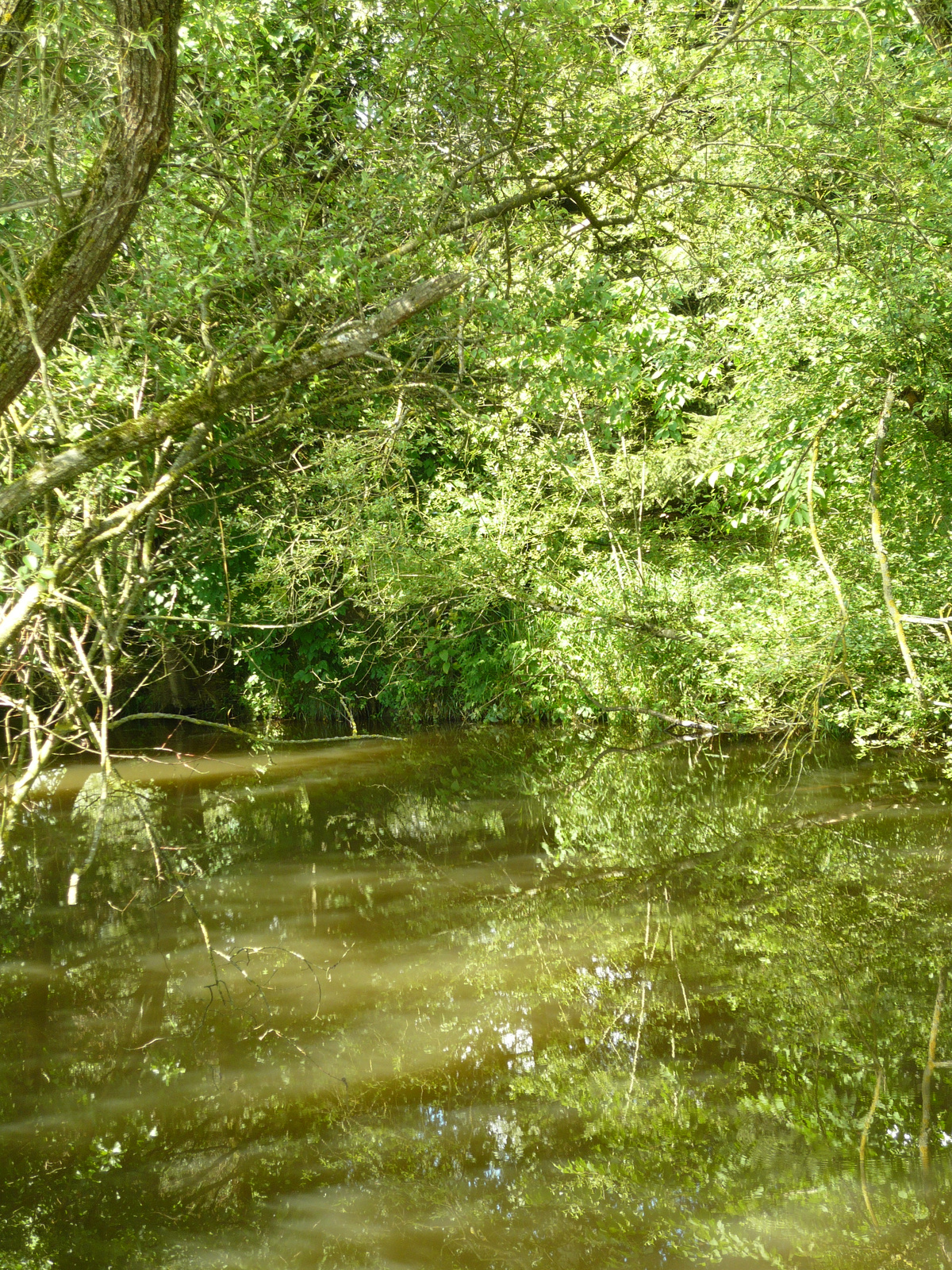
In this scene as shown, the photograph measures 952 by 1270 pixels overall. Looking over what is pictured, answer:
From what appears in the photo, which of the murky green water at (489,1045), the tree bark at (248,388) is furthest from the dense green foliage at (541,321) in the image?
the murky green water at (489,1045)

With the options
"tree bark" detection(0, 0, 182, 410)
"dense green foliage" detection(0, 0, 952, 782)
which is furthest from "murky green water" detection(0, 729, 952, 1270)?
"tree bark" detection(0, 0, 182, 410)

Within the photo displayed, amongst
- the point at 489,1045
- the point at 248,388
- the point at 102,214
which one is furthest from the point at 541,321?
the point at 489,1045

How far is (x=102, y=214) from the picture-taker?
3.60 meters

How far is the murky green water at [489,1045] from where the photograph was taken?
9.02 ft

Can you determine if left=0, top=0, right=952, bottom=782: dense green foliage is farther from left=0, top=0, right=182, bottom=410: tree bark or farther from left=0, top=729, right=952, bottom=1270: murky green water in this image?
left=0, top=729, right=952, bottom=1270: murky green water

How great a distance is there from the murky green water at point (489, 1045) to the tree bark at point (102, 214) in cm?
165

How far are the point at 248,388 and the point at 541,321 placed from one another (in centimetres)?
142

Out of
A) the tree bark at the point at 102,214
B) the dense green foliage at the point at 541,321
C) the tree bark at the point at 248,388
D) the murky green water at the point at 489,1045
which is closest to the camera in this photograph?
the murky green water at the point at 489,1045

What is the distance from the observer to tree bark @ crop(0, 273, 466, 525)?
3.82 m

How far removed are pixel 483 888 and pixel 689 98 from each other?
480cm

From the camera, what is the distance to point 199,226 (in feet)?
15.7

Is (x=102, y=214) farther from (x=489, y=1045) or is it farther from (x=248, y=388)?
(x=489, y=1045)

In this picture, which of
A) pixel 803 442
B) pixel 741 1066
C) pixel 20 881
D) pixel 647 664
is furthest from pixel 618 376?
pixel 647 664

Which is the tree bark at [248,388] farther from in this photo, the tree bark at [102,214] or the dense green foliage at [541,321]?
the tree bark at [102,214]
